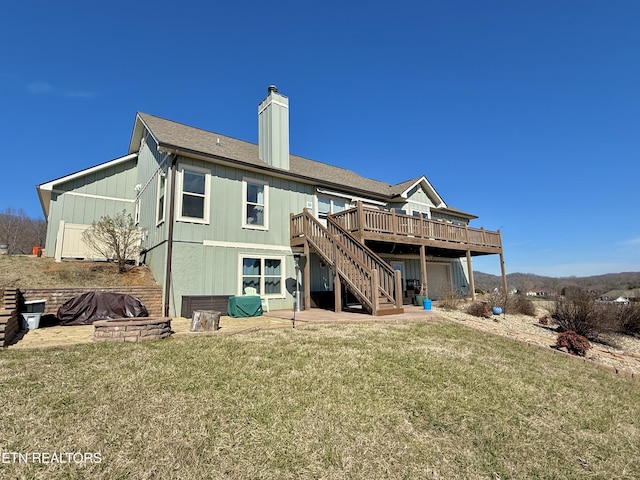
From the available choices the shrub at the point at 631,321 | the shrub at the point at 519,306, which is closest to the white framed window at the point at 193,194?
the shrub at the point at 519,306

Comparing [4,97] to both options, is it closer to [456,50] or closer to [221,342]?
[221,342]

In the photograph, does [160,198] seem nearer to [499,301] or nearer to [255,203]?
[255,203]

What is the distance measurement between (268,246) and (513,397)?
964cm

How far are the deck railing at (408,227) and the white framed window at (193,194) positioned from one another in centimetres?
527

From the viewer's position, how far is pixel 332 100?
18.5 m

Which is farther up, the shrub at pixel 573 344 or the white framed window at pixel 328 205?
the white framed window at pixel 328 205

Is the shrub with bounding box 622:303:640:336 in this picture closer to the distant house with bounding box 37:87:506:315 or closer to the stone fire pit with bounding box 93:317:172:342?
the distant house with bounding box 37:87:506:315

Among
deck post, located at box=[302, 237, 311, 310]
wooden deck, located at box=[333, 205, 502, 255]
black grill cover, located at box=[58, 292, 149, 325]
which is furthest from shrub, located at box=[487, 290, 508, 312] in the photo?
black grill cover, located at box=[58, 292, 149, 325]

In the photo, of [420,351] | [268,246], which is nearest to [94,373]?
[420,351]

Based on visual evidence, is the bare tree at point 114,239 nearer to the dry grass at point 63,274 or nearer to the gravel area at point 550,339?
the dry grass at point 63,274

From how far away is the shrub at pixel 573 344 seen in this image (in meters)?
7.21

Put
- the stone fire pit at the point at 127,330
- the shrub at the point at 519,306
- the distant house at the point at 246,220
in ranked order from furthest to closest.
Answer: the shrub at the point at 519,306 → the distant house at the point at 246,220 → the stone fire pit at the point at 127,330

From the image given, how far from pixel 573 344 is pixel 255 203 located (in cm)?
1070

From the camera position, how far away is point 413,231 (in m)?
14.1
